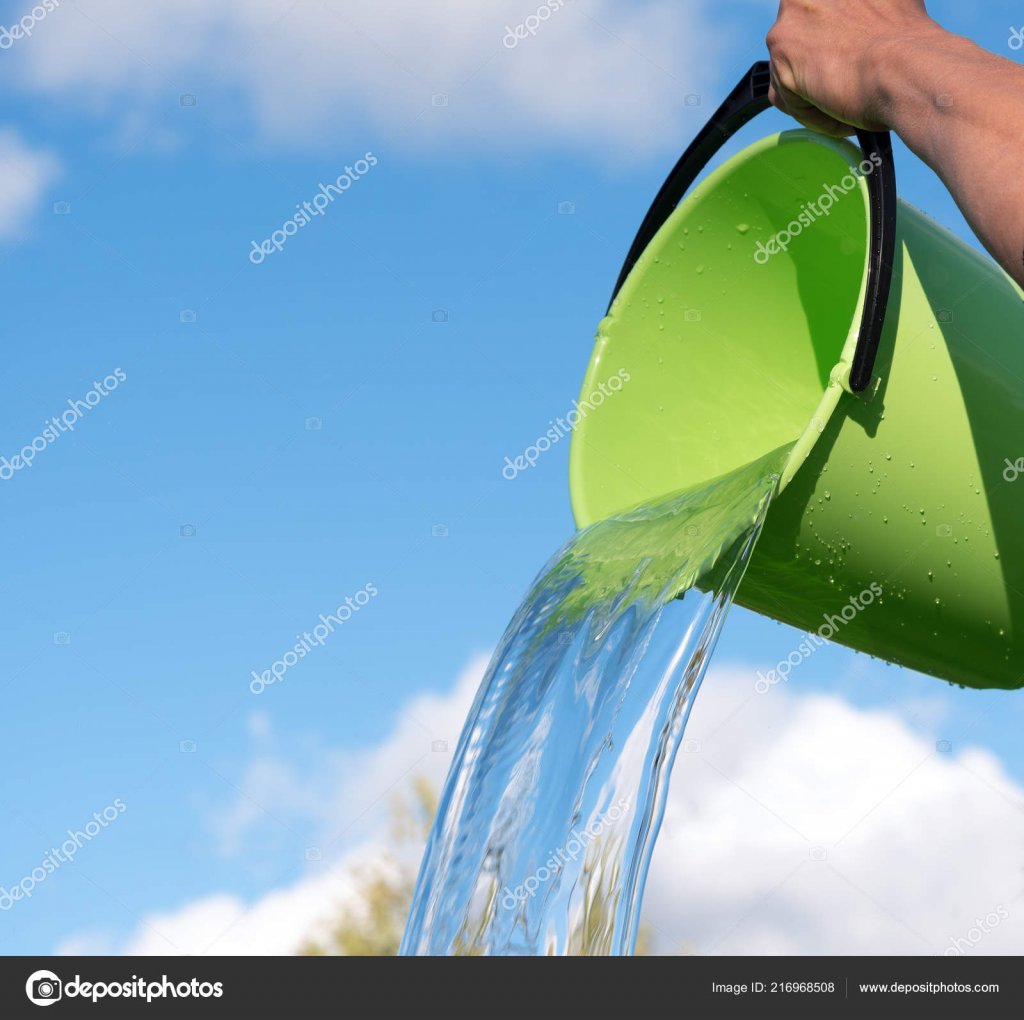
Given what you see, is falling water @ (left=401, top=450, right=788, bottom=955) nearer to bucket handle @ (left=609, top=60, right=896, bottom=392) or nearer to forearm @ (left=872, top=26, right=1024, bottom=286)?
bucket handle @ (left=609, top=60, right=896, bottom=392)

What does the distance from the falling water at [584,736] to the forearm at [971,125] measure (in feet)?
1.91

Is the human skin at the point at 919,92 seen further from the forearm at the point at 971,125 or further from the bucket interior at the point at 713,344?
the bucket interior at the point at 713,344

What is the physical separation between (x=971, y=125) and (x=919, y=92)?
15 centimetres

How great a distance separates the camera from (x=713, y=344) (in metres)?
2.20

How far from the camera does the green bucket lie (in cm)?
165

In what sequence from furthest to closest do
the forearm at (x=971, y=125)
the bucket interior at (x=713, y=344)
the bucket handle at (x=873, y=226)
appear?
1. the bucket interior at (x=713, y=344)
2. the bucket handle at (x=873, y=226)
3. the forearm at (x=971, y=125)
